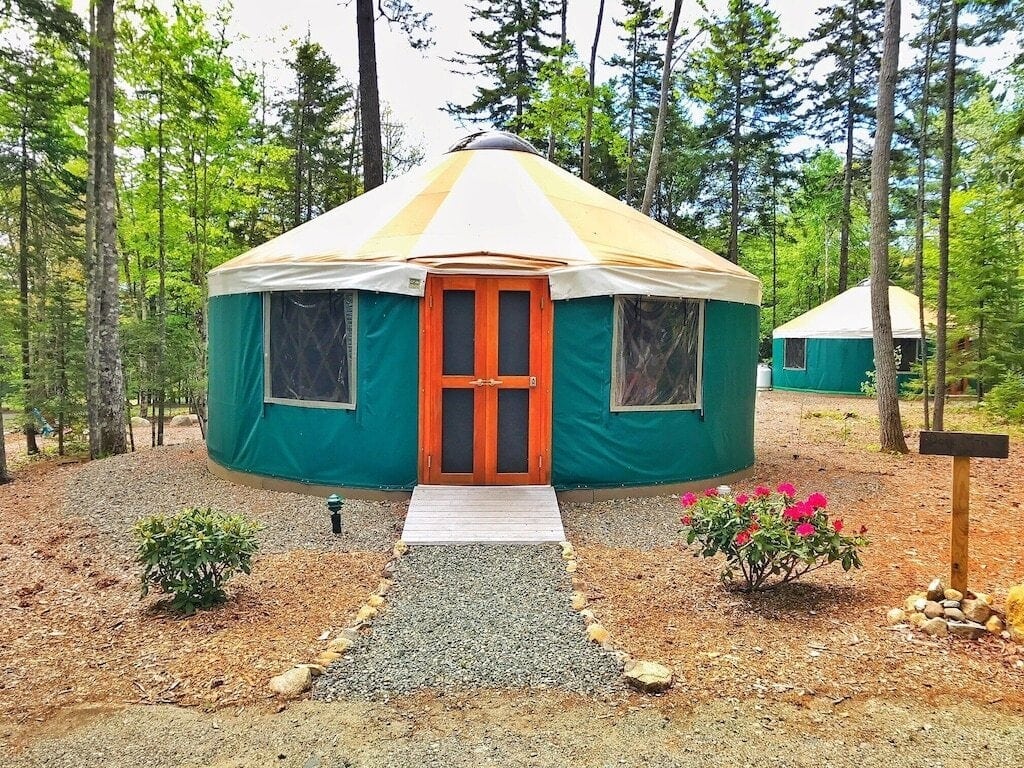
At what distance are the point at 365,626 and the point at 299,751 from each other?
928 mm

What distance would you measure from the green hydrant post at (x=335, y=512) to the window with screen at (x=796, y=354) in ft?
51.6

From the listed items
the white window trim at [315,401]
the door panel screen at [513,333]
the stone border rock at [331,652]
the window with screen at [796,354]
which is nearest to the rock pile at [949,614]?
the stone border rock at [331,652]

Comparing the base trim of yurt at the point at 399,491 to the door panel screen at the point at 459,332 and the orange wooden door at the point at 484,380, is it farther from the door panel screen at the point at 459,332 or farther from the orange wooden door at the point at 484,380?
the door panel screen at the point at 459,332

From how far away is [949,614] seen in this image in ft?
9.96

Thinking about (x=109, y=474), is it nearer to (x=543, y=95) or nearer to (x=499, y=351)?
(x=499, y=351)

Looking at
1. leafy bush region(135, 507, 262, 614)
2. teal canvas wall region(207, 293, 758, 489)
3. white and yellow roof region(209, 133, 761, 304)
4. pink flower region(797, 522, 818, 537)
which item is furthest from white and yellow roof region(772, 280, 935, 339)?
leafy bush region(135, 507, 262, 614)

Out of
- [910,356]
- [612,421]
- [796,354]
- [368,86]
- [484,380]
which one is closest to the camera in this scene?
[484,380]

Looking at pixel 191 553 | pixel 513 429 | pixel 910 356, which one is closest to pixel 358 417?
pixel 513 429

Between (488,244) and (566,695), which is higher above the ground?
(488,244)

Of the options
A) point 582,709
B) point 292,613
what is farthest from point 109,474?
point 582,709

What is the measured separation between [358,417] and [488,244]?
68.3 inches

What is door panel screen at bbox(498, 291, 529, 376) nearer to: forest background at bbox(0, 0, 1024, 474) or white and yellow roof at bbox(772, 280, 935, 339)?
forest background at bbox(0, 0, 1024, 474)

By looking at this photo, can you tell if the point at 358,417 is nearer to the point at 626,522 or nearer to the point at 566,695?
the point at 626,522

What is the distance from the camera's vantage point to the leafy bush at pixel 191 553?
10.4 ft
